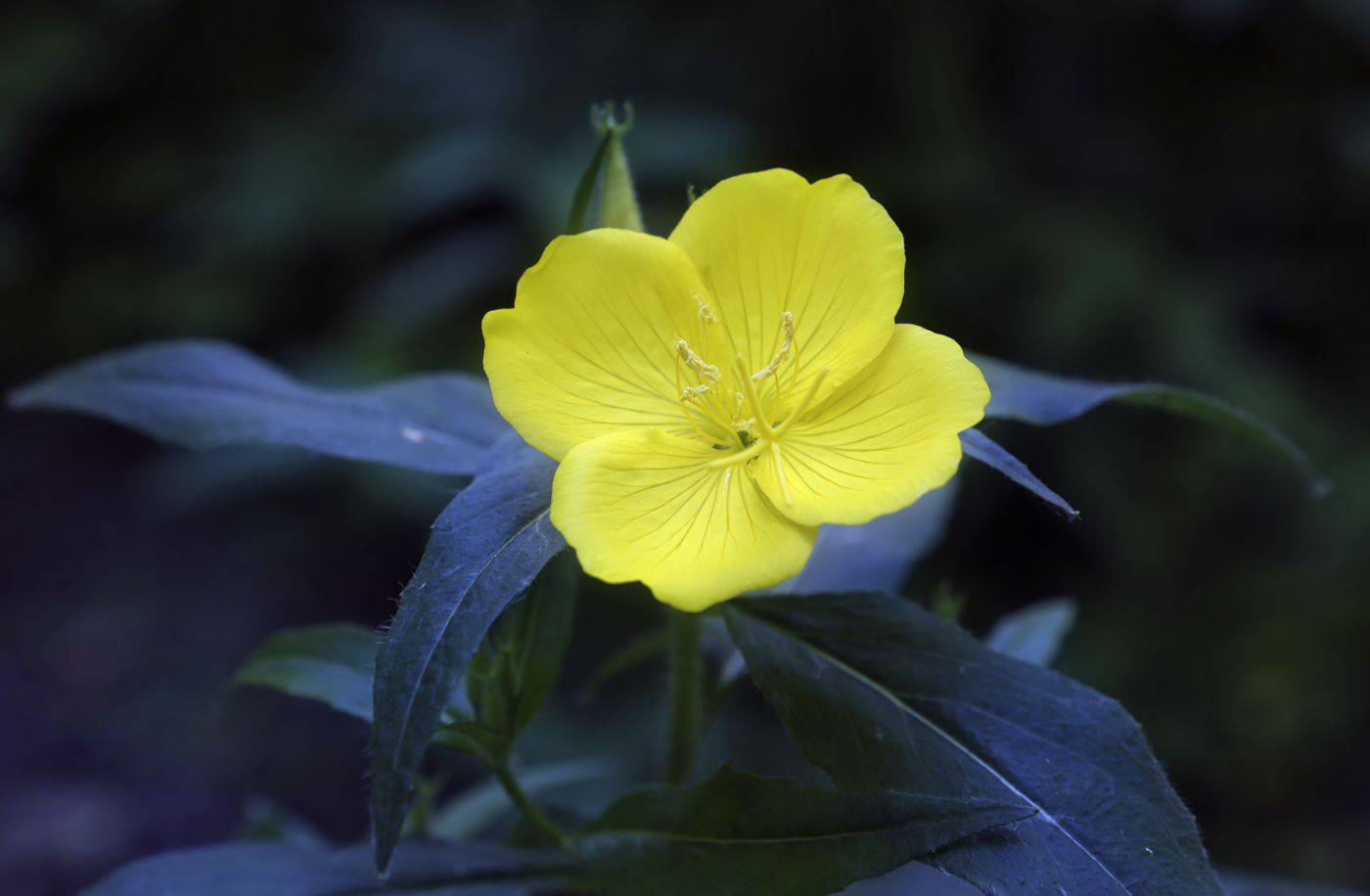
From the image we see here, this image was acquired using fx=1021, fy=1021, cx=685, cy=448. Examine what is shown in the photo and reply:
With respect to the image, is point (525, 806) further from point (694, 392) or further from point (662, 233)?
point (662, 233)

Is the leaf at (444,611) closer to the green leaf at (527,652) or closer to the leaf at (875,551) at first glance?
the green leaf at (527,652)

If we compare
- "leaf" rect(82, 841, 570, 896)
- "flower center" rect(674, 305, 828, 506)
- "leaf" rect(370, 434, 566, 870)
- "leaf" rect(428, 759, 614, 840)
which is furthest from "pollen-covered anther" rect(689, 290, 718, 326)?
"leaf" rect(428, 759, 614, 840)

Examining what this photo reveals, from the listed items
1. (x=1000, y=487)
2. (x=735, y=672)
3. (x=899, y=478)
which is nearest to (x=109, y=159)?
(x=1000, y=487)

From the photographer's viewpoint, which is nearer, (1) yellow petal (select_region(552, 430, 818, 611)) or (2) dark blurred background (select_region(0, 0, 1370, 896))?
(1) yellow petal (select_region(552, 430, 818, 611))

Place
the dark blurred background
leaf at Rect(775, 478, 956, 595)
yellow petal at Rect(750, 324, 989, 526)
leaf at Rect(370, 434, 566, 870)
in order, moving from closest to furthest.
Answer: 1. leaf at Rect(370, 434, 566, 870)
2. yellow petal at Rect(750, 324, 989, 526)
3. leaf at Rect(775, 478, 956, 595)
4. the dark blurred background

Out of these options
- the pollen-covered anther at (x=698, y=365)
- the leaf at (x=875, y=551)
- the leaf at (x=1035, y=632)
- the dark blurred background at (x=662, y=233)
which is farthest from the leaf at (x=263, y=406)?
the dark blurred background at (x=662, y=233)

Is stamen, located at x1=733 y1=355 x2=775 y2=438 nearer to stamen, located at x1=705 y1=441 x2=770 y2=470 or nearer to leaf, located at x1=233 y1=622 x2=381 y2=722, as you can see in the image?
stamen, located at x1=705 y1=441 x2=770 y2=470
